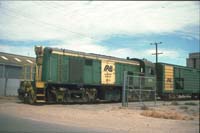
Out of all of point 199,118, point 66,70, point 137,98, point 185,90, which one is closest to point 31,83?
point 66,70

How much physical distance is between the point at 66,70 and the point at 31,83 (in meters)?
3.11

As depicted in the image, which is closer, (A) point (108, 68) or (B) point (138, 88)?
(B) point (138, 88)

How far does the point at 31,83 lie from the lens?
2191 centimetres

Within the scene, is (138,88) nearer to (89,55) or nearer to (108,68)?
(108,68)

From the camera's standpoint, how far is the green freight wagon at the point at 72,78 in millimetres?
22453

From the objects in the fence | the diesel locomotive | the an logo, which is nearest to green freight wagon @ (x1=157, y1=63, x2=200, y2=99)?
the diesel locomotive

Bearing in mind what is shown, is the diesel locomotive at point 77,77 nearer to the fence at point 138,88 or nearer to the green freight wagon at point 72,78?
the green freight wagon at point 72,78

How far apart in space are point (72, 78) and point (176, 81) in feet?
48.4

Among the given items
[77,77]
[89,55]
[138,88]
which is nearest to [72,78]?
[77,77]

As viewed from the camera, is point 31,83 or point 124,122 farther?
point 31,83

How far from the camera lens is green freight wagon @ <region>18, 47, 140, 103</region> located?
22453 mm

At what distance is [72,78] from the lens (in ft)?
79.2

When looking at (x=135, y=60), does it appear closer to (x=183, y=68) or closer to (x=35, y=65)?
(x=183, y=68)

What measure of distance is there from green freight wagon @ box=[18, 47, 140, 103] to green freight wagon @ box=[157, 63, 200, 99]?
524 centimetres
